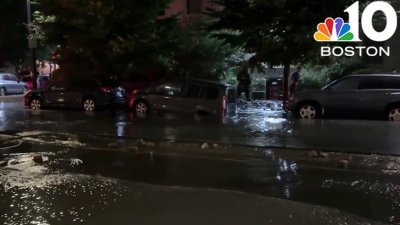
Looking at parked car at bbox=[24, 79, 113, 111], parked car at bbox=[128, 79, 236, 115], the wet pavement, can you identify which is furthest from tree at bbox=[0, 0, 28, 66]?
the wet pavement

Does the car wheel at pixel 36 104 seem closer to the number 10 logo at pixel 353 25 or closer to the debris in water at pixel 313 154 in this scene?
the number 10 logo at pixel 353 25

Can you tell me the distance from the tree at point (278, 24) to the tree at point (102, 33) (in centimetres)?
276

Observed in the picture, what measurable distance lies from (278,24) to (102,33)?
6399 mm

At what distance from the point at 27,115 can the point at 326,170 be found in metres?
12.4

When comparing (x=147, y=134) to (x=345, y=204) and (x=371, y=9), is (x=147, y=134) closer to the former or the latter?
(x=345, y=204)

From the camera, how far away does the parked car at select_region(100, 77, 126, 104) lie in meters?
20.4

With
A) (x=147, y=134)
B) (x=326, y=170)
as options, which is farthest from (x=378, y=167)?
(x=147, y=134)

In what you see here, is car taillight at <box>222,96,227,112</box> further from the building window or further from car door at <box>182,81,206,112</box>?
the building window

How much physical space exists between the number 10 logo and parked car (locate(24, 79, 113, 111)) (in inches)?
333

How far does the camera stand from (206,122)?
1530 cm

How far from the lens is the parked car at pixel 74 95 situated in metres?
20.2

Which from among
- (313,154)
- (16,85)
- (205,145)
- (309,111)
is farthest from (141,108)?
(16,85)

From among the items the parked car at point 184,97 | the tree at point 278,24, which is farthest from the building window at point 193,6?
the parked car at point 184,97

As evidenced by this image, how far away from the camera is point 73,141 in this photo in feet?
40.5
